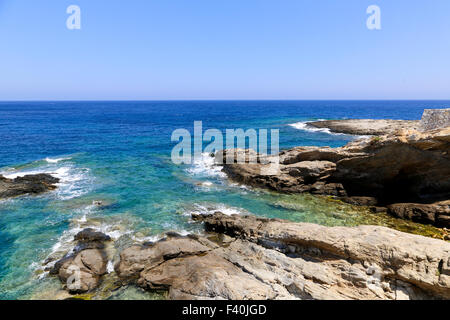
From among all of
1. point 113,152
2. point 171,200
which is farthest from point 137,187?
point 113,152

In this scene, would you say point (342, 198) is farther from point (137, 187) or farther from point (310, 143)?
point (310, 143)

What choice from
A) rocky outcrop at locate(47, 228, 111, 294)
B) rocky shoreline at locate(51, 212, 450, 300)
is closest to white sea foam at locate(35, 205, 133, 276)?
rocky outcrop at locate(47, 228, 111, 294)

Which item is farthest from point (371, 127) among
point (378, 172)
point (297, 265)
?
point (297, 265)

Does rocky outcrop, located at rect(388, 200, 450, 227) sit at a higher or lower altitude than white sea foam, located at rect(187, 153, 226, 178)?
lower

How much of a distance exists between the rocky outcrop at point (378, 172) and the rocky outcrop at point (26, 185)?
69.0 feet

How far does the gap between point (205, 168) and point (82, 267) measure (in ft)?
74.6

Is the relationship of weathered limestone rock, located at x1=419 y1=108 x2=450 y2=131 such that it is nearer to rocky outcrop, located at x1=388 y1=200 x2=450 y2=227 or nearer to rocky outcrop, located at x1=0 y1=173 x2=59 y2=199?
rocky outcrop, located at x1=388 y1=200 x2=450 y2=227

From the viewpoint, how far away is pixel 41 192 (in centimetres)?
2562

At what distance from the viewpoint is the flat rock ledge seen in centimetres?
1051

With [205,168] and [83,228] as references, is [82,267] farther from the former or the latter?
[205,168]

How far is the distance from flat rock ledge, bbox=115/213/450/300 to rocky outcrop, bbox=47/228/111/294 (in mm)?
1156

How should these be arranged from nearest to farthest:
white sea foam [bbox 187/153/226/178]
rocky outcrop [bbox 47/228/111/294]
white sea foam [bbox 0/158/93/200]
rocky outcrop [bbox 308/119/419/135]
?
rocky outcrop [bbox 47/228/111/294], white sea foam [bbox 0/158/93/200], white sea foam [bbox 187/153/226/178], rocky outcrop [bbox 308/119/419/135]

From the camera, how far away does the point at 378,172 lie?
77.2ft
